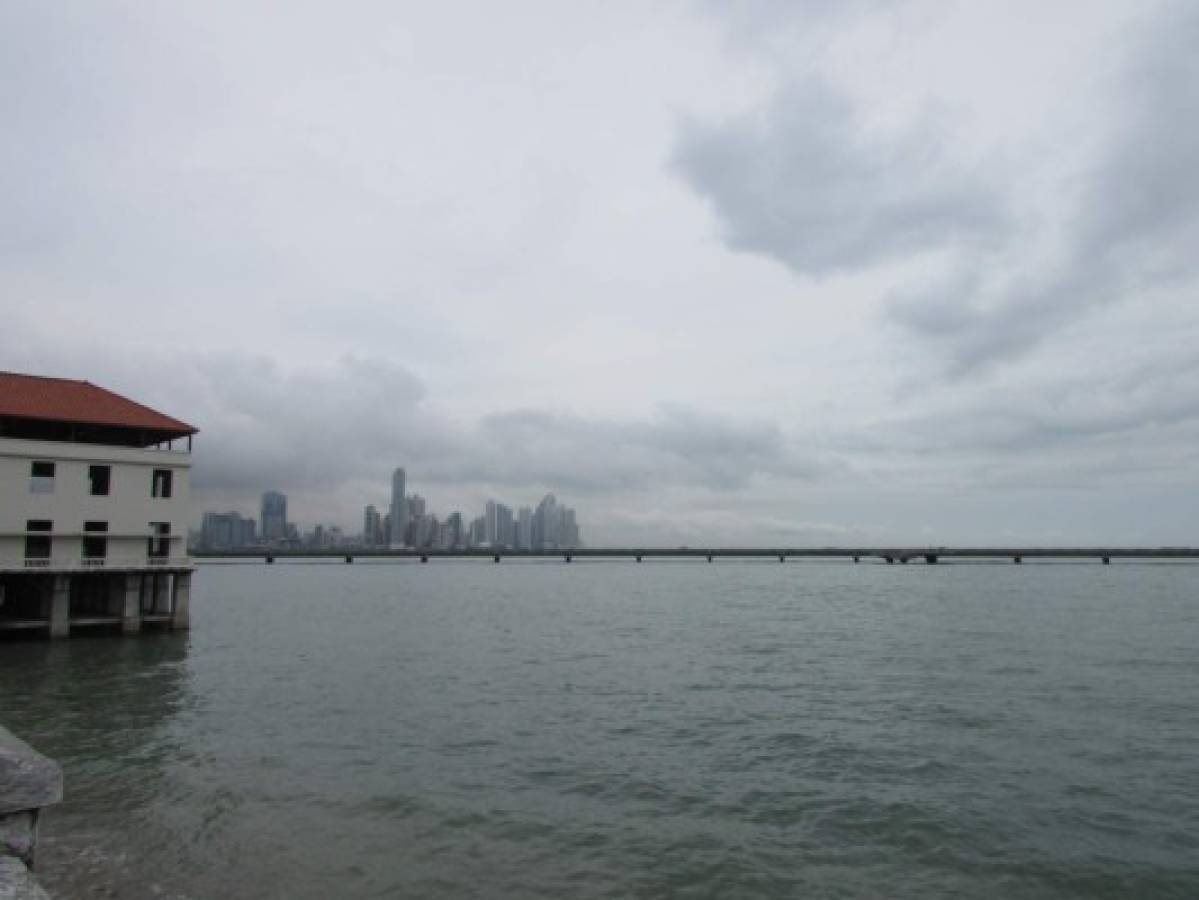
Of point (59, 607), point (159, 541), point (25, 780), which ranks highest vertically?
point (159, 541)

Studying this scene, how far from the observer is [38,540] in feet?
149

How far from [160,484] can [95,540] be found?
15.5 ft

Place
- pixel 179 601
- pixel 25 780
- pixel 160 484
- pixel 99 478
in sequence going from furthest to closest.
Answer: pixel 179 601 → pixel 160 484 → pixel 99 478 → pixel 25 780

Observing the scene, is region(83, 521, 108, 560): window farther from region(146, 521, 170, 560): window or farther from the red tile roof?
the red tile roof

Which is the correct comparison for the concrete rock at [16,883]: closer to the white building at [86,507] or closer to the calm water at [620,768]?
the calm water at [620,768]

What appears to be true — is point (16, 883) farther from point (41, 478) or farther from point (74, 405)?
point (74, 405)

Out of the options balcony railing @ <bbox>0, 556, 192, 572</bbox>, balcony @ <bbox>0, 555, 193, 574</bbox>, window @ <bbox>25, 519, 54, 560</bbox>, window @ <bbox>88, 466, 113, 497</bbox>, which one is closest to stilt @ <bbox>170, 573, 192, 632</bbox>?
balcony railing @ <bbox>0, 556, 192, 572</bbox>

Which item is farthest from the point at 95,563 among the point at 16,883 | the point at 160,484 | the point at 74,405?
the point at 16,883

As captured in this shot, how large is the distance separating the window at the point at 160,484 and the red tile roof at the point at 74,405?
269cm

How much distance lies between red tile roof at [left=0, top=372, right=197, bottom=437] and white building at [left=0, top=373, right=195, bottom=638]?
0.07m

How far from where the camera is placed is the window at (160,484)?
49375 mm

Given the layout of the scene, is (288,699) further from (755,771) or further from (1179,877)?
(1179,877)

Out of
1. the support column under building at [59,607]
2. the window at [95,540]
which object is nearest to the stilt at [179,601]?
the window at [95,540]

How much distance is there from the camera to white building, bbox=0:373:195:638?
147ft
